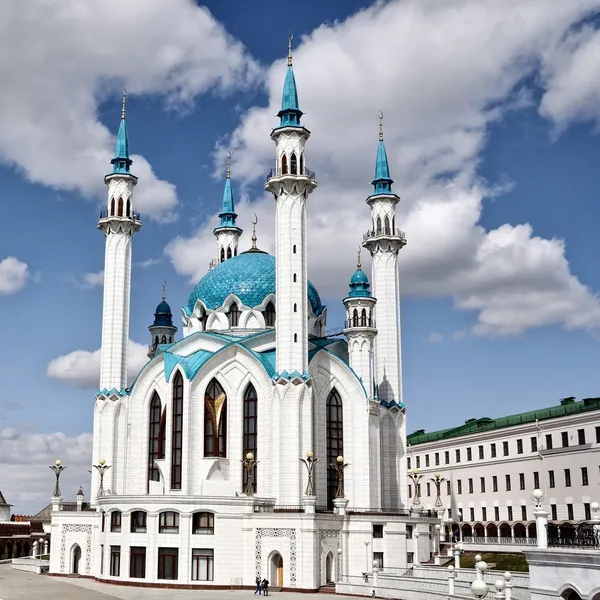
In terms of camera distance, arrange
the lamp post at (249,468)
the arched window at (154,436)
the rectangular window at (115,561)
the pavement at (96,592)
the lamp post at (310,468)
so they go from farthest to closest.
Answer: the arched window at (154,436) → the lamp post at (249,468) → the rectangular window at (115,561) → the lamp post at (310,468) → the pavement at (96,592)

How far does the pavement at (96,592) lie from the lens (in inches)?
1484

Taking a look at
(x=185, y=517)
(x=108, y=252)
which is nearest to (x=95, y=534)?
(x=185, y=517)

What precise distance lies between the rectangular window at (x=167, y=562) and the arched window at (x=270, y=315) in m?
17.8

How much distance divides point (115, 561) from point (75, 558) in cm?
803

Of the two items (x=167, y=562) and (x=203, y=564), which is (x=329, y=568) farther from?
(x=167, y=562)

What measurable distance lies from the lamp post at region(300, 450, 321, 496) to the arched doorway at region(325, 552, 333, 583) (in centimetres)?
334

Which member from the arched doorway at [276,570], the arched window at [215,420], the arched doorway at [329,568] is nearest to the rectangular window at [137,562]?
the arched doorway at [276,570]

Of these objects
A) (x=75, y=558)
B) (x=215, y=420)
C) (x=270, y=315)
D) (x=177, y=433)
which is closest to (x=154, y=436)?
(x=177, y=433)

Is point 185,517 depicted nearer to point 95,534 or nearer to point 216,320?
point 95,534

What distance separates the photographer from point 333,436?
2026 inches

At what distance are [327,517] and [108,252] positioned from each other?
23.8 m

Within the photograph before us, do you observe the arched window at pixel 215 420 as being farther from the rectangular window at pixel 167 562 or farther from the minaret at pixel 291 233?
the rectangular window at pixel 167 562

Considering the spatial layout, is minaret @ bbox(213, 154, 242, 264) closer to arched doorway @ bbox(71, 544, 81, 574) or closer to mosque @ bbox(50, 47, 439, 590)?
mosque @ bbox(50, 47, 439, 590)

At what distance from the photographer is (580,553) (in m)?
21.1
